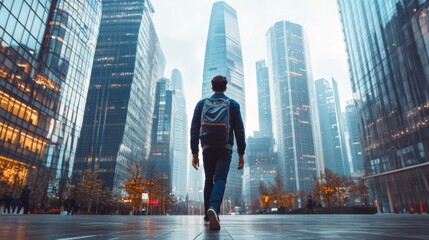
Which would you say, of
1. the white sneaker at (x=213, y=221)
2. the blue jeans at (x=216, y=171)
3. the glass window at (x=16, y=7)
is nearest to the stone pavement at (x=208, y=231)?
the white sneaker at (x=213, y=221)

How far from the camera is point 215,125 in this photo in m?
4.71

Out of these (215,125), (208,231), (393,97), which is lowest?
(208,231)

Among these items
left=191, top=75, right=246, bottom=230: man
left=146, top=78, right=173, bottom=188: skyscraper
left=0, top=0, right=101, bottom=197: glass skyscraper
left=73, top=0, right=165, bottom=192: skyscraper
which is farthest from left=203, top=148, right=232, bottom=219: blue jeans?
left=146, top=78, right=173, bottom=188: skyscraper

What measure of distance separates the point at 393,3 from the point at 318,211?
34.5 metres

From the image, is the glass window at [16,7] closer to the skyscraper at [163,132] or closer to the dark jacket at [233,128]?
the dark jacket at [233,128]

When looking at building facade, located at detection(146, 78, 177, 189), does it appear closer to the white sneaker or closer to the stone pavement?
the stone pavement

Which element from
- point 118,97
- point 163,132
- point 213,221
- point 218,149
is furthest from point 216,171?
point 163,132

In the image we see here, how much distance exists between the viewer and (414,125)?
40344 mm

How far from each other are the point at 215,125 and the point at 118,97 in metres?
101

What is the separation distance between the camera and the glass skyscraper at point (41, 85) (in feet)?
106

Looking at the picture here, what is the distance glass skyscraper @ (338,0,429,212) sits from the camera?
128ft

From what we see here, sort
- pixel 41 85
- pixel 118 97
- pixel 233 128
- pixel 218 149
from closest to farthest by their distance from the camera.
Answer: pixel 218 149, pixel 233 128, pixel 41 85, pixel 118 97

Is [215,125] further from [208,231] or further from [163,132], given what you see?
[163,132]

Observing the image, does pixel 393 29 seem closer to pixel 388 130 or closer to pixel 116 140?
pixel 388 130
